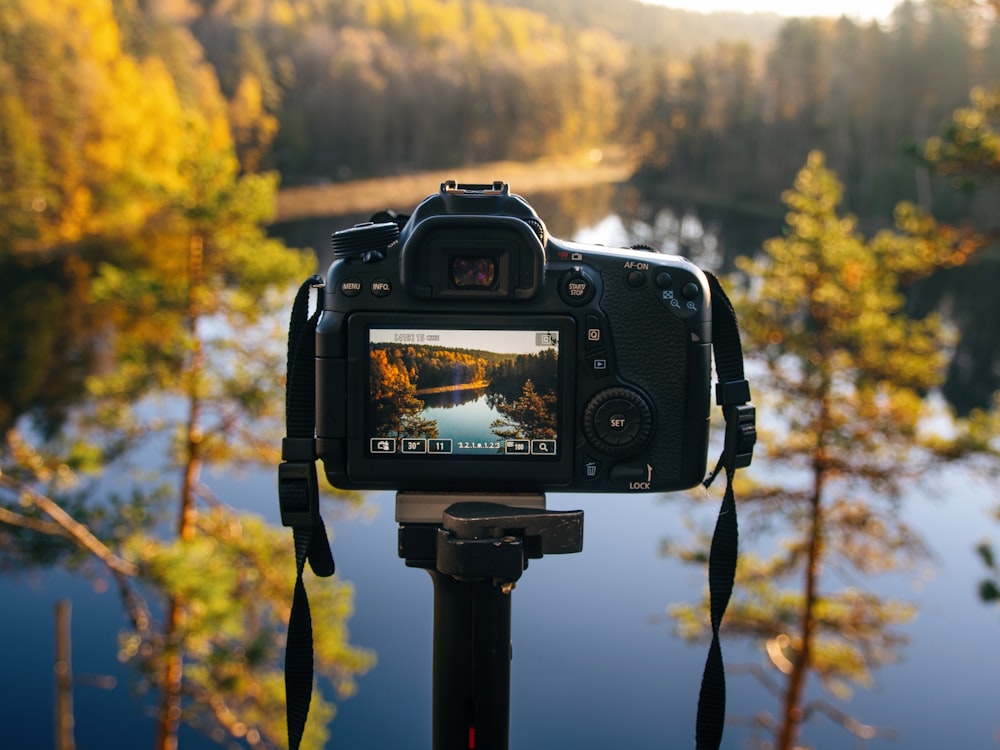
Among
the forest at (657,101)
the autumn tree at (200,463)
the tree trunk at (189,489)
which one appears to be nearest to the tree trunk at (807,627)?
the autumn tree at (200,463)

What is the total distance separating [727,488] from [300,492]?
0.44 m

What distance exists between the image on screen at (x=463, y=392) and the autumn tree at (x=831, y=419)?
13.5 feet

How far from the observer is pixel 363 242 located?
941mm

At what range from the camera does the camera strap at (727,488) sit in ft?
3.21

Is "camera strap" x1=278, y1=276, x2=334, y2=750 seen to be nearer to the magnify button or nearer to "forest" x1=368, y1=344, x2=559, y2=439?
"forest" x1=368, y1=344, x2=559, y2=439

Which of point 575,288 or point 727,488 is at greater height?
point 575,288

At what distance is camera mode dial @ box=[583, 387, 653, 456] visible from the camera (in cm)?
94

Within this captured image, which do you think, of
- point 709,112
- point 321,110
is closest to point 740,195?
point 709,112

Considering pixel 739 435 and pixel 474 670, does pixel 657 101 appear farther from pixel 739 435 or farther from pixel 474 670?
pixel 474 670

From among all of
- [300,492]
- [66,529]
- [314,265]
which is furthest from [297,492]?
[314,265]

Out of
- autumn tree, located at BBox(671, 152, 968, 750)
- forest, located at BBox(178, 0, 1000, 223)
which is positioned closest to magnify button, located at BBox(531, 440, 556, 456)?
autumn tree, located at BBox(671, 152, 968, 750)

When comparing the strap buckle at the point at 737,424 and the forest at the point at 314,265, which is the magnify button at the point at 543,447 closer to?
the forest at the point at 314,265

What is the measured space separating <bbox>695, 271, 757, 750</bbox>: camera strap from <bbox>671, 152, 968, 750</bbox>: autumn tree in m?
3.92

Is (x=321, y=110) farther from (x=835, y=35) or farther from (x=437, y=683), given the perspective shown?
(x=437, y=683)
